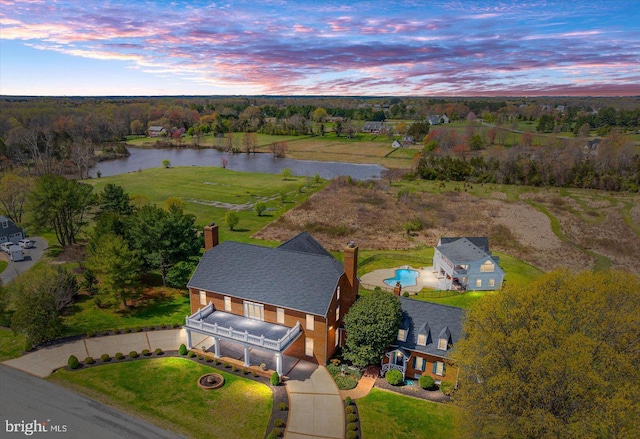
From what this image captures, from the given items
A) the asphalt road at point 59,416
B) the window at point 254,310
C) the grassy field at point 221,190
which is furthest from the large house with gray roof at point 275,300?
the grassy field at point 221,190

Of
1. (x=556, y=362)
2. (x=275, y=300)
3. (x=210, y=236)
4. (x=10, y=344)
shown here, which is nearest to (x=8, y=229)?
(x=10, y=344)

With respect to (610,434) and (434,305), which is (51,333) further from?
(610,434)

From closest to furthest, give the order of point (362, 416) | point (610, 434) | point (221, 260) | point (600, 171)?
1. point (610, 434)
2. point (362, 416)
3. point (221, 260)
4. point (600, 171)

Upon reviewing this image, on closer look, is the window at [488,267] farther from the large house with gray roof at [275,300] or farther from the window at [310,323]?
the window at [310,323]

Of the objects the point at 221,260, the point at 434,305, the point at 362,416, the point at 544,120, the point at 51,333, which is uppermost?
the point at 544,120

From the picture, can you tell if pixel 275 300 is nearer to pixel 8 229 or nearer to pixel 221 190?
pixel 8 229

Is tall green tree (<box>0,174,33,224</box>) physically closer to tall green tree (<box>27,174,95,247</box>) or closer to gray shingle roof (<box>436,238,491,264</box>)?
tall green tree (<box>27,174,95,247</box>)

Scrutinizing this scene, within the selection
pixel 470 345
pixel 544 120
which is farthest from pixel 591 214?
pixel 544 120

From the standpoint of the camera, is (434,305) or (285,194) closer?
(434,305)
